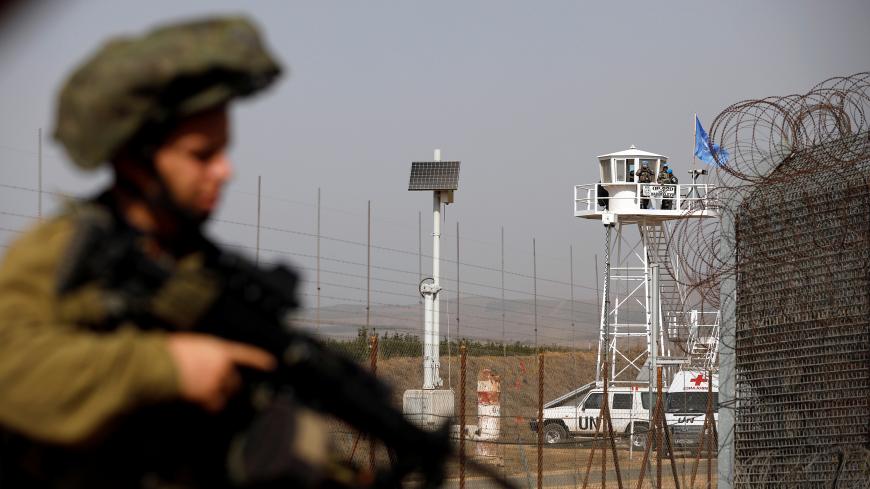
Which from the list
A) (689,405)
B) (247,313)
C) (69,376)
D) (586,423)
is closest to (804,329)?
(247,313)

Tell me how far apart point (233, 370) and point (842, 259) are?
6436 millimetres

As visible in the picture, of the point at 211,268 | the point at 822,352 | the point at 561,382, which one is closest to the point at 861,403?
the point at 822,352

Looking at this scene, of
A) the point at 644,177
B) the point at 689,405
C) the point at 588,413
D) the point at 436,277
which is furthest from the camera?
the point at 644,177

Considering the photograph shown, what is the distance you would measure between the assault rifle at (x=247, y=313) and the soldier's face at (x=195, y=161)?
100 millimetres

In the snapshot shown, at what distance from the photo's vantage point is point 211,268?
1.79 metres

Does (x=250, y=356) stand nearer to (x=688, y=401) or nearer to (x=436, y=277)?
(x=436, y=277)

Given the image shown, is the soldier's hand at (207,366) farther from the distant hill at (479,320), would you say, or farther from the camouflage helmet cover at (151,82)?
the distant hill at (479,320)

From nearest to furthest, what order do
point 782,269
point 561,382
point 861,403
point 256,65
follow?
point 256,65 → point 861,403 → point 782,269 → point 561,382

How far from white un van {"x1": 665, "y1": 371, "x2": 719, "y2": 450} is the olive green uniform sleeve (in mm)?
25003

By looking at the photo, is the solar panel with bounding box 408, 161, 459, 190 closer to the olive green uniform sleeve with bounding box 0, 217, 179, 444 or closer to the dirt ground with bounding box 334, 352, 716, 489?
the dirt ground with bounding box 334, 352, 716, 489

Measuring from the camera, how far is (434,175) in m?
21.5

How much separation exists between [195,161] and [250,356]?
0.31m

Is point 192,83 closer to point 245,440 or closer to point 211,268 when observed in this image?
point 211,268

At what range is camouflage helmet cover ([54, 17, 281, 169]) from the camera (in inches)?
66.1
